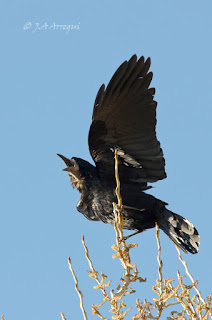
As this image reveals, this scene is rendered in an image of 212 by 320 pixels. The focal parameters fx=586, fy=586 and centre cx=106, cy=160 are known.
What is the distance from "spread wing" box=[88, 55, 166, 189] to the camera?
7.34 m

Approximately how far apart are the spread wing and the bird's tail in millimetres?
511

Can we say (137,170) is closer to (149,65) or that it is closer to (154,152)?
(154,152)

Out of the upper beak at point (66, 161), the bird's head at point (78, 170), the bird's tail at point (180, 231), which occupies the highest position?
the upper beak at point (66, 161)

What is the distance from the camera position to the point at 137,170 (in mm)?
7492

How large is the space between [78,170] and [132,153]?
738 mm

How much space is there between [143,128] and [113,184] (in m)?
0.80

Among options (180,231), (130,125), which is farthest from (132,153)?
(180,231)

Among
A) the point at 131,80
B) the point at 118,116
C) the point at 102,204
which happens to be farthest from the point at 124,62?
the point at 102,204

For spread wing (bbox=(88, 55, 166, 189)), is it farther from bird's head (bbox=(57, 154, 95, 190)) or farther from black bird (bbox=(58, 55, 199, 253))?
bird's head (bbox=(57, 154, 95, 190))

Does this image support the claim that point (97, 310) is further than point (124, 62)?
No

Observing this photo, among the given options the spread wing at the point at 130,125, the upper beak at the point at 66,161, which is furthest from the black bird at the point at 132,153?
the upper beak at the point at 66,161

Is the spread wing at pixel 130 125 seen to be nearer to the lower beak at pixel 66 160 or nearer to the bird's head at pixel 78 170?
the bird's head at pixel 78 170

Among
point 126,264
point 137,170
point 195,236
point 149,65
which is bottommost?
point 126,264

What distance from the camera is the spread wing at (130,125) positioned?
7.34m
